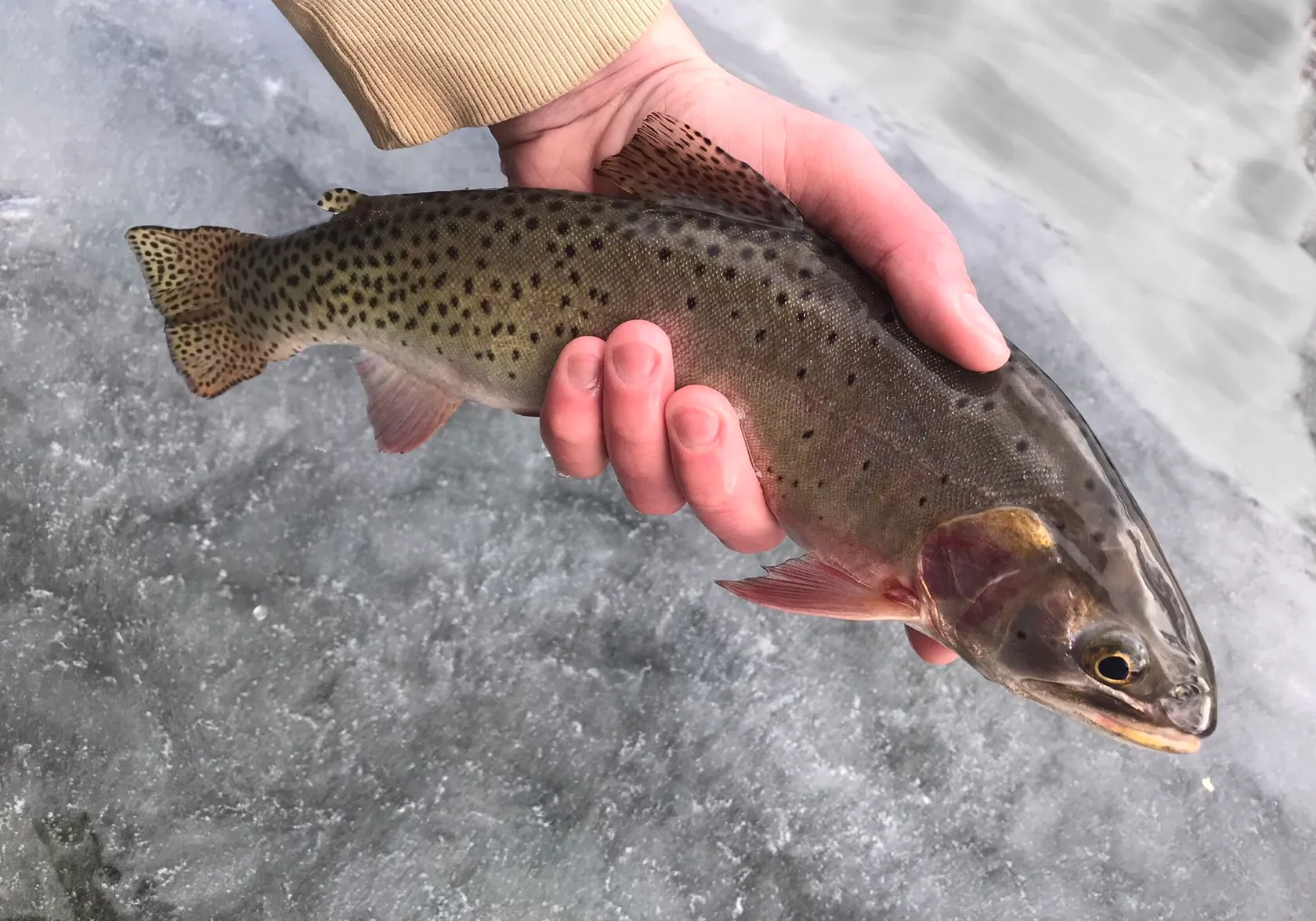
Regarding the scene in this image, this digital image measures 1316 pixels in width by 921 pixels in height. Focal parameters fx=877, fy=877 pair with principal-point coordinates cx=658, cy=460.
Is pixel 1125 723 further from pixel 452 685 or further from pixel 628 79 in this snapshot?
pixel 452 685

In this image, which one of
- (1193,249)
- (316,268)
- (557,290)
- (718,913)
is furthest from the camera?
(1193,249)

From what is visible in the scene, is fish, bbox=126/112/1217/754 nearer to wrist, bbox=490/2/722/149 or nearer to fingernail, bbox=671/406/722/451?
fingernail, bbox=671/406/722/451

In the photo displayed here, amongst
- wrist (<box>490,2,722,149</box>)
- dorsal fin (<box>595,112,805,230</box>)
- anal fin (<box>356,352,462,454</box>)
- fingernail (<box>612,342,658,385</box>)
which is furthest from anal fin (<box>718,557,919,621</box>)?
wrist (<box>490,2,722,149</box>)

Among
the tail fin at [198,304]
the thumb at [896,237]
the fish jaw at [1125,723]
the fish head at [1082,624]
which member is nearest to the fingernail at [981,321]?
the thumb at [896,237]

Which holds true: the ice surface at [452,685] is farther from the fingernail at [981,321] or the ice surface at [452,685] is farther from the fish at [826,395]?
the fingernail at [981,321]

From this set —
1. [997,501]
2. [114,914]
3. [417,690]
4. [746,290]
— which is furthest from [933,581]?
[114,914]

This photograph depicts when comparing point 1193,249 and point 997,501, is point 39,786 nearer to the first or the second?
point 997,501
